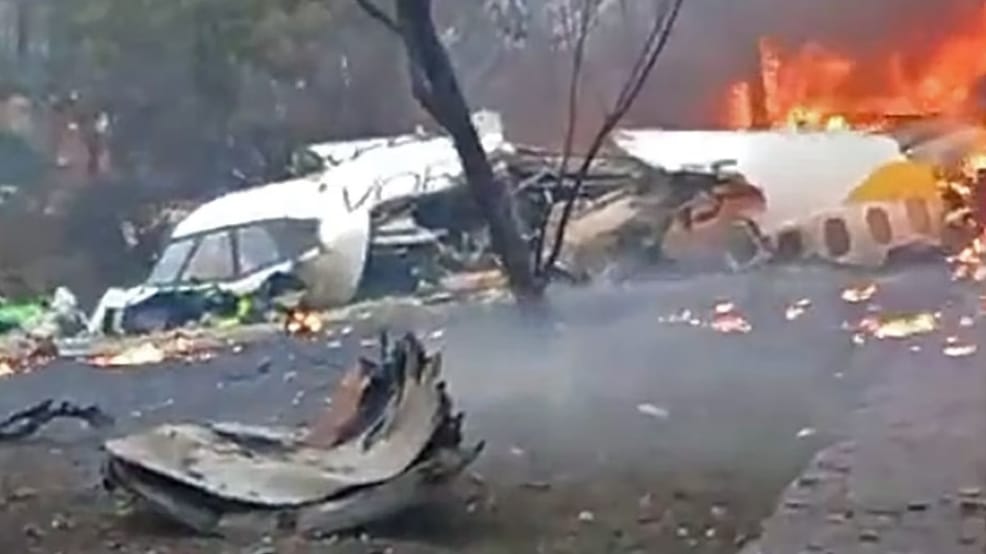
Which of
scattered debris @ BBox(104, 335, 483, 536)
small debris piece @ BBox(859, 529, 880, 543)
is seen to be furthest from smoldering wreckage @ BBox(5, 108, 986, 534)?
small debris piece @ BBox(859, 529, 880, 543)

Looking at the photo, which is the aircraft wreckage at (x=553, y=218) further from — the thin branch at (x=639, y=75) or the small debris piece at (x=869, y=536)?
the small debris piece at (x=869, y=536)

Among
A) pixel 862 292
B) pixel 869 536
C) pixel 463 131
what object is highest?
pixel 463 131

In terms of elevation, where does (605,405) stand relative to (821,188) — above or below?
below

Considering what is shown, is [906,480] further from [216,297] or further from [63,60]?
[63,60]

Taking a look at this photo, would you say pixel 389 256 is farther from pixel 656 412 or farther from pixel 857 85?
pixel 857 85

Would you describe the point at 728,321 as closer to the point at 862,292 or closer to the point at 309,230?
the point at 862,292

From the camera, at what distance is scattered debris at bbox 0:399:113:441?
1194mm

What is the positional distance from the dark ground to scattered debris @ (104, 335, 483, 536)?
1cm

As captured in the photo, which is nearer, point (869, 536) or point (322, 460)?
point (869, 536)

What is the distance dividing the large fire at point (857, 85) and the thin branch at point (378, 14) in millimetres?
206

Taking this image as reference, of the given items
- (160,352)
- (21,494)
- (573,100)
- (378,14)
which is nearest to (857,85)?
(573,100)

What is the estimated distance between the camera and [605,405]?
1.12 meters

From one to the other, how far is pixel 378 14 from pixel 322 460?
0.27 m

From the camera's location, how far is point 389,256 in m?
1.14
